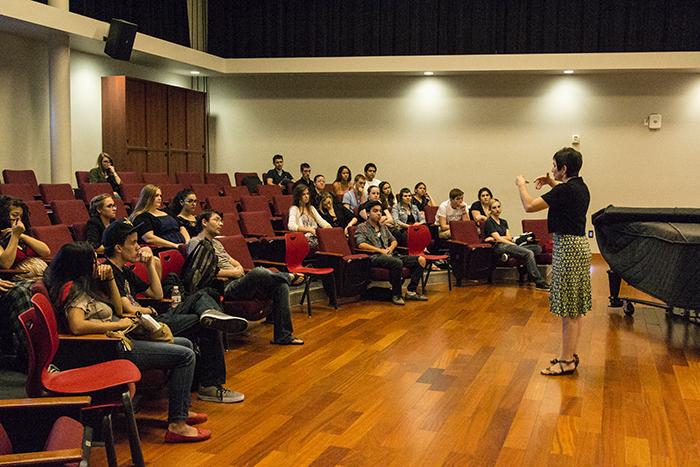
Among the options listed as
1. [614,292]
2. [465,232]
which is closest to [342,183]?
[465,232]

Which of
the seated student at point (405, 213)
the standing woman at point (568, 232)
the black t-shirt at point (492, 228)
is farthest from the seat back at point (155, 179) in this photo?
the standing woman at point (568, 232)

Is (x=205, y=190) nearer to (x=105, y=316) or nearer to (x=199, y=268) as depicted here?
(x=199, y=268)

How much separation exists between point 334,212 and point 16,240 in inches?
166

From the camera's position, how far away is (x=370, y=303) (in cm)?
748

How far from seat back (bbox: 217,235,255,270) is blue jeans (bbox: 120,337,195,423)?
217 cm

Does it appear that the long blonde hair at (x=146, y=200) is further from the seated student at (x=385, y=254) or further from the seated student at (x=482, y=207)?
the seated student at (x=482, y=207)

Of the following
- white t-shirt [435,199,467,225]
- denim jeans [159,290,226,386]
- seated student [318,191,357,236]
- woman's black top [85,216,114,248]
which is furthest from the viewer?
white t-shirt [435,199,467,225]

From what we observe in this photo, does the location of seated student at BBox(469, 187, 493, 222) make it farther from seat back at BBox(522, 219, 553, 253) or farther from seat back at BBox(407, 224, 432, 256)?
seat back at BBox(407, 224, 432, 256)

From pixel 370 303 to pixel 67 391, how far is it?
4659 millimetres

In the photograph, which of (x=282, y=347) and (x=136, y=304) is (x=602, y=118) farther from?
(x=136, y=304)

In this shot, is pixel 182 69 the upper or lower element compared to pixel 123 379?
upper

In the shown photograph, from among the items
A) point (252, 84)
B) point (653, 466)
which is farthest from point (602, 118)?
point (653, 466)

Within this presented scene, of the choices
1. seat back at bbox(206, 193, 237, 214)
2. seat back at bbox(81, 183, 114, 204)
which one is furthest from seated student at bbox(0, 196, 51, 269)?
seat back at bbox(206, 193, 237, 214)

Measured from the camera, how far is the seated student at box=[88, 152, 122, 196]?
28.6ft
